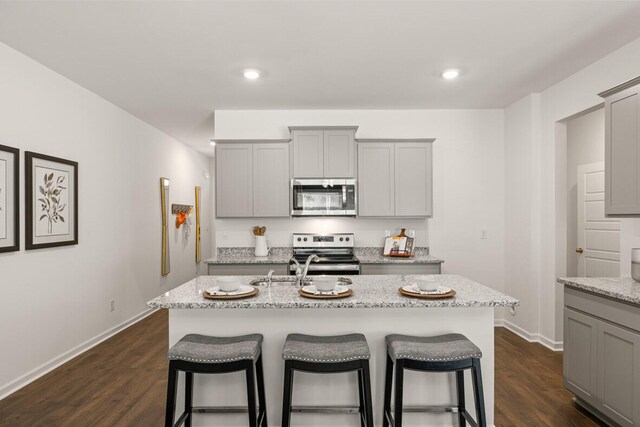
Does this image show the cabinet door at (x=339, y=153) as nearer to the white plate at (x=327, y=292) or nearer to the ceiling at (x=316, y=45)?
the ceiling at (x=316, y=45)

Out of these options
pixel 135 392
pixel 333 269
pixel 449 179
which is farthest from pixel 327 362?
pixel 449 179

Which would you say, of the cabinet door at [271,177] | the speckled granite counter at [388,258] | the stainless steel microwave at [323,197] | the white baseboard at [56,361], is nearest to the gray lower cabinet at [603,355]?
the speckled granite counter at [388,258]

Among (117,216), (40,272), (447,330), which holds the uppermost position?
(117,216)

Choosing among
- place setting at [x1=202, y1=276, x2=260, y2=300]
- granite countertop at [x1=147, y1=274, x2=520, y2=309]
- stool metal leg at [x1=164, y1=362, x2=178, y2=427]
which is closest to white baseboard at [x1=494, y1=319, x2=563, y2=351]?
granite countertop at [x1=147, y1=274, x2=520, y2=309]

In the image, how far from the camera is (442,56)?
9.88 ft

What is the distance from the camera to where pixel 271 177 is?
13.9ft

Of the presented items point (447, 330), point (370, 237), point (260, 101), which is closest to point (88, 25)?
point (260, 101)

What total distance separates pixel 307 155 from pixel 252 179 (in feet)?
2.24

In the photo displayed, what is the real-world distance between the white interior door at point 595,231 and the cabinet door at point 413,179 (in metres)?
1.62

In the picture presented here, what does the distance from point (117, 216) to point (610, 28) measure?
4.89 meters

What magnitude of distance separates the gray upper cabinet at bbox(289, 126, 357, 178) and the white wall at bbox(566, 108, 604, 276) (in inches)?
93.1

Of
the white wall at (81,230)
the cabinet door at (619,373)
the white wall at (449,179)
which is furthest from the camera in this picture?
the white wall at (449,179)

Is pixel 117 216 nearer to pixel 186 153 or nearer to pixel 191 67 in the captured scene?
pixel 191 67

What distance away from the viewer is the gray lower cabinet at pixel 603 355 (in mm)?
2078
